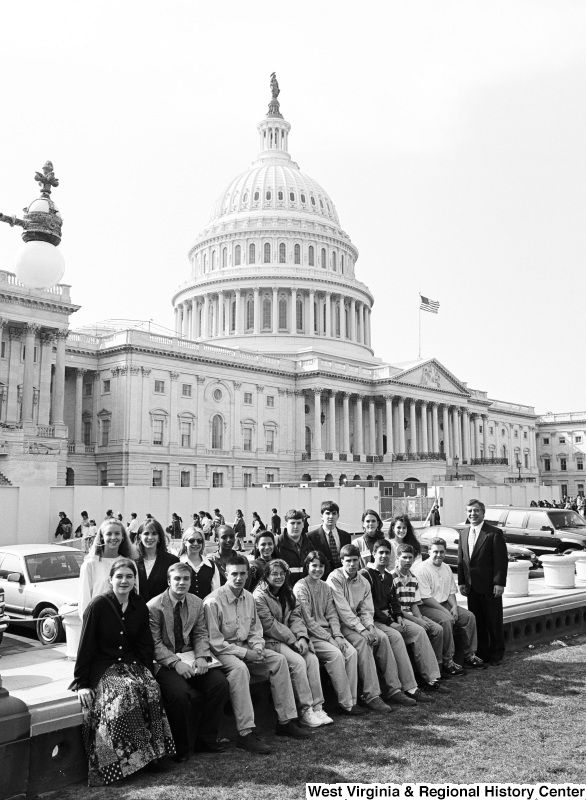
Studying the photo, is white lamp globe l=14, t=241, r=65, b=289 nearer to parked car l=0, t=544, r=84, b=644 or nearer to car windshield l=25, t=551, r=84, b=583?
parked car l=0, t=544, r=84, b=644

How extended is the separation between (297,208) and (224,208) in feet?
32.4

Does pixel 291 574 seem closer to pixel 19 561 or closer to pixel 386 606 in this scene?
pixel 386 606

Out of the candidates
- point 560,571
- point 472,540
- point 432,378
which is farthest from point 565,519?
point 432,378

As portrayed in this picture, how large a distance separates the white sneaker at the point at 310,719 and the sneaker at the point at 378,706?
99 centimetres

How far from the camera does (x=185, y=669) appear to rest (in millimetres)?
7957

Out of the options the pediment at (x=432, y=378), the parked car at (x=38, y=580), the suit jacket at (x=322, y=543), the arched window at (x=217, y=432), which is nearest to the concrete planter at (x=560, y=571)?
the suit jacket at (x=322, y=543)

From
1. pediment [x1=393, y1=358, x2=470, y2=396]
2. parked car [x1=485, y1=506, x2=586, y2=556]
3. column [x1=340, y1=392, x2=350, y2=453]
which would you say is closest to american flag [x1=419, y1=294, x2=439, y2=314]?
pediment [x1=393, y1=358, x2=470, y2=396]

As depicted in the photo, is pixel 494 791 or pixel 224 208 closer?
pixel 494 791

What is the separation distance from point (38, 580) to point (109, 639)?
8092mm

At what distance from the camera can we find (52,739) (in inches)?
285

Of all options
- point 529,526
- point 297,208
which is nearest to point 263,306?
point 297,208

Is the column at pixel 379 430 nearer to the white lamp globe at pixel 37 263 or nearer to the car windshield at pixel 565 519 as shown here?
the car windshield at pixel 565 519

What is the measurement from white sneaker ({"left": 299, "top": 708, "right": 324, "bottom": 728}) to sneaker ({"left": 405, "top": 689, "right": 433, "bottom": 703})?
1.74m

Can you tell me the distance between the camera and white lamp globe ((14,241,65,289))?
23.6 feet
